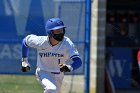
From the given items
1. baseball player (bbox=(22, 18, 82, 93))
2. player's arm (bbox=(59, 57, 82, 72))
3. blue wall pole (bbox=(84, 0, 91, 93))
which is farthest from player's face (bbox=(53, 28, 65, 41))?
blue wall pole (bbox=(84, 0, 91, 93))

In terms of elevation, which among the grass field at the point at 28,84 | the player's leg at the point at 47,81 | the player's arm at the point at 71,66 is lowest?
the grass field at the point at 28,84

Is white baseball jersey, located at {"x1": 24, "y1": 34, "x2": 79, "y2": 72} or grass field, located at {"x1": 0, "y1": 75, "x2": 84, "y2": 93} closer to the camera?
white baseball jersey, located at {"x1": 24, "y1": 34, "x2": 79, "y2": 72}

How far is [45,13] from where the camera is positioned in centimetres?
1022

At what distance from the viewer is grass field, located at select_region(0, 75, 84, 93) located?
10.4 m

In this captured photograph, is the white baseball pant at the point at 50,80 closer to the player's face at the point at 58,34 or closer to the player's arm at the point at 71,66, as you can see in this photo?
the player's arm at the point at 71,66

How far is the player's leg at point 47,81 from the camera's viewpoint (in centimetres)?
804

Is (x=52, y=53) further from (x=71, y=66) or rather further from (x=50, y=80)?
(x=71, y=66)

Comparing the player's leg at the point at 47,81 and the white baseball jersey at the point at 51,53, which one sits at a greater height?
the white baseball jersey at the point at 51,53

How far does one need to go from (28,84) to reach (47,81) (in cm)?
231

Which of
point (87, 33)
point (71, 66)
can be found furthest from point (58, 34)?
point (87, 33)

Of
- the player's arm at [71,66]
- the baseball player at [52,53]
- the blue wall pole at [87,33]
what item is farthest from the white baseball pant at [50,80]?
the blue wall pole at [87,33]

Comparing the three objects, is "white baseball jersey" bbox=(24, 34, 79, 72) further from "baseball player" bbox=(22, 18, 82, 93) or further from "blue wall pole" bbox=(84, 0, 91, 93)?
"blue wall pole" bbox=(84, 0, 91, 93)

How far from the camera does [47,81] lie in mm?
8211

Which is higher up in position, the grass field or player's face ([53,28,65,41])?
player's face ([53,28,65,41])
